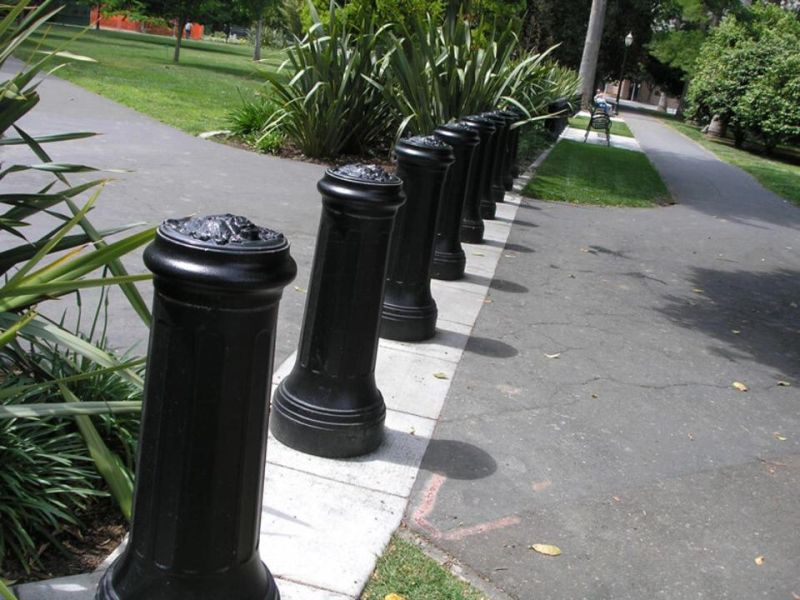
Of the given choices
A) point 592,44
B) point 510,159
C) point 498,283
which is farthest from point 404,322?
point 592,44

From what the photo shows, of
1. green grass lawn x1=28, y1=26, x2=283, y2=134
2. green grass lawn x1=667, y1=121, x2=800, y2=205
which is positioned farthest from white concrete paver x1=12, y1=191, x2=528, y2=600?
green grass lawn x1=667, y1=121, x2=800, y2=205

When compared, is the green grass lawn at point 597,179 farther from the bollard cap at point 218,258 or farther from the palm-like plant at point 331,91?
the bollard cap at point 218,258

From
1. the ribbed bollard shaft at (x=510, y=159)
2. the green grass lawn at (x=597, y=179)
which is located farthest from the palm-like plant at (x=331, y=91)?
the green grass lawn at (x=597, y=179)

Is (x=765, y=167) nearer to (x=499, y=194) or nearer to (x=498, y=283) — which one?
(x=499, y=194)

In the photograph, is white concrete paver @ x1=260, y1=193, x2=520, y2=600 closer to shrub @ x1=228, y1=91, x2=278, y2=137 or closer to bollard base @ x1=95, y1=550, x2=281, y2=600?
bollard base @ x1=95, y1=550, x2=281, y2=600

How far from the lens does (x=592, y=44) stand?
37281mm

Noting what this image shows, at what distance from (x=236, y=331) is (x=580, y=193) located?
40.7ft

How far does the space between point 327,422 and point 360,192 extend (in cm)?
106

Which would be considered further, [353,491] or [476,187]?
[476,187]

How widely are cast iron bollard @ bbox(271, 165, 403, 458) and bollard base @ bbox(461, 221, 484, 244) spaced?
16.9 feet

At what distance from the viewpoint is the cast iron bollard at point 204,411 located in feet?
7.33

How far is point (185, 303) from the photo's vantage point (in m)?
2.25

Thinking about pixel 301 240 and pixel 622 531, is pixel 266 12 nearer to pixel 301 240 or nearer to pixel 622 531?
pixel 301 240

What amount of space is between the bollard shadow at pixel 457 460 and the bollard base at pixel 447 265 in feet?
10.3
